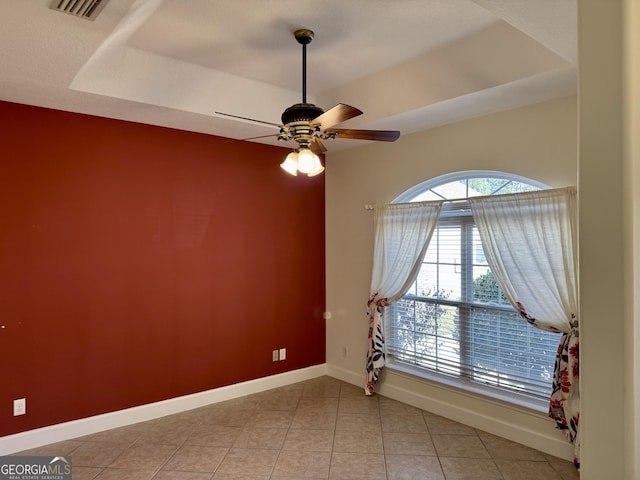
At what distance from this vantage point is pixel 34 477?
279cm

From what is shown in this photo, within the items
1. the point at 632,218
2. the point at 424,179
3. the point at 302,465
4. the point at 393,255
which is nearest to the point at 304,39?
the point at 424,179

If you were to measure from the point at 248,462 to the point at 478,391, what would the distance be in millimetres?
2003

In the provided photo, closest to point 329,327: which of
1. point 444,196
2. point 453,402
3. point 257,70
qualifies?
point 453,402

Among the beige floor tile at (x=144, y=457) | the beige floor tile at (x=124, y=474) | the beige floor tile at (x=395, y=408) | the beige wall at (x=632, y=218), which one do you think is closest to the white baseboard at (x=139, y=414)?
the beige floor tile at (x=144, y=457)

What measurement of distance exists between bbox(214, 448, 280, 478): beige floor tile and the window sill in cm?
158

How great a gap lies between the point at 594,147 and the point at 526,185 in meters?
2.20

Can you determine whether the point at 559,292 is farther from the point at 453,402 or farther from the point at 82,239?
the point at 82,239

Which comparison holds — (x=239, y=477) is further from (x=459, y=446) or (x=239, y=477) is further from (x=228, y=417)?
(x=459, y=446)

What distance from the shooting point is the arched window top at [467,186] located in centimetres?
331

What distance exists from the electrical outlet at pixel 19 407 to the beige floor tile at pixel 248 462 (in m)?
1.60

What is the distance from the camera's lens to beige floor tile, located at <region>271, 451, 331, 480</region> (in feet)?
9.16

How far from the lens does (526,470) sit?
2.81 metres

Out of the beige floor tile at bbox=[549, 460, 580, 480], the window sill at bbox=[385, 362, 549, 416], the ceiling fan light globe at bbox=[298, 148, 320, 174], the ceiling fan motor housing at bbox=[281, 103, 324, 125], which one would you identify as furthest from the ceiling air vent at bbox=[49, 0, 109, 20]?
the beige floor tile at bbox=[549, 460, 580, 480]

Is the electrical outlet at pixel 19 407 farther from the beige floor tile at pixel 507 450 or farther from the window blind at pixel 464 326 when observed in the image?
the beige floor tile at pixel 507 450
